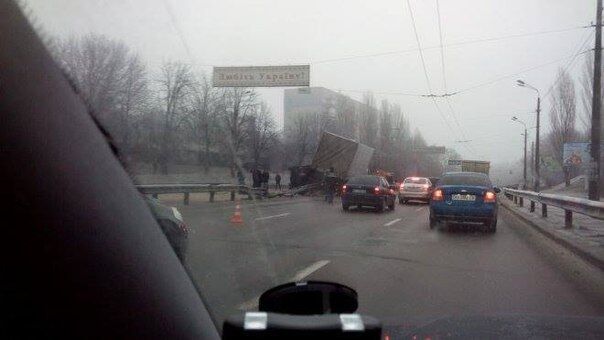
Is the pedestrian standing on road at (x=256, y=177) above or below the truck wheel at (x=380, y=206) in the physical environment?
above

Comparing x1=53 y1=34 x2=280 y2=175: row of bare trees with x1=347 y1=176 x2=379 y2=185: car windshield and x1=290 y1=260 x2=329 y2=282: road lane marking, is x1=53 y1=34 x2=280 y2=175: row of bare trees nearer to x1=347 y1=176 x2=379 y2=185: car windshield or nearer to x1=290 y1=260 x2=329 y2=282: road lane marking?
x1=290 y1=260 x2=329 y2=282: road lane marking

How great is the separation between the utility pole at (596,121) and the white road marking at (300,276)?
12858 millimetres

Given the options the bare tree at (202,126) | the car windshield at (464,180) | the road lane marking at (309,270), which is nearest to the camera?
the bare tree at (202,126)

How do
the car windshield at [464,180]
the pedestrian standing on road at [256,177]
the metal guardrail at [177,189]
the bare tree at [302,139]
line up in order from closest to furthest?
the metal guardrail at [177,189] → the car windshield at [464,180] → the pedestrian standing on road at [256,177] → the bare tree at [302,139]

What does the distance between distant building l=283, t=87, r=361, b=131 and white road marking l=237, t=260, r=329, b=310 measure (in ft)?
53.6

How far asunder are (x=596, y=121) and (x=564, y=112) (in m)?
32.7

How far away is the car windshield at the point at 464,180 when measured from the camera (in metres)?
14.7

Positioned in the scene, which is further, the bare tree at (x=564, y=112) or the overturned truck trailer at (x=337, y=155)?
the bare tree at (x=564, y=112)

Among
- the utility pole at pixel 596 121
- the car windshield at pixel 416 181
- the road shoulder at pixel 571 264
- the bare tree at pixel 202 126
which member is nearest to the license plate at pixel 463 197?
the road shoulder at pixel 571 264

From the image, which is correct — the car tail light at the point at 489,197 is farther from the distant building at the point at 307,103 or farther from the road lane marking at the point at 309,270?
the distant building at the point at 307,103

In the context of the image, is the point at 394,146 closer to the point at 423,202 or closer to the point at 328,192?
the point at 423,202

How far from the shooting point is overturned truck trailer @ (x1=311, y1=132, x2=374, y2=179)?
28625 mm

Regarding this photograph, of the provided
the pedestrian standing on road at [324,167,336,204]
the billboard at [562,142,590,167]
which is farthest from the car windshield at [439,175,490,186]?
the billboard at [562,142,590,167]

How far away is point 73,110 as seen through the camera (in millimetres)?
1566
